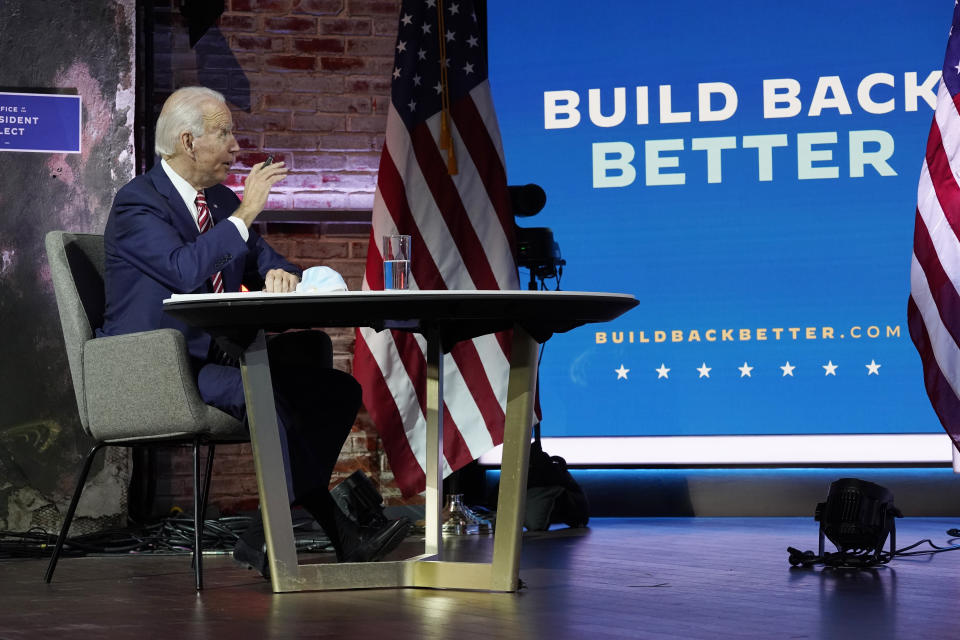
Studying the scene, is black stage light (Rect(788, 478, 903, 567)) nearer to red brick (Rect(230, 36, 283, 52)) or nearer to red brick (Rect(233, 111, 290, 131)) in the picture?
red brick (Rect(233, 111, 290, 131))

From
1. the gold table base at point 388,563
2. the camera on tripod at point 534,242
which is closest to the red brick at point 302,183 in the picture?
the camera on tripod at point 534,242

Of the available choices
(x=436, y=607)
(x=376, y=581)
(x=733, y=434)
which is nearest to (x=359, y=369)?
(x=733, y=434)

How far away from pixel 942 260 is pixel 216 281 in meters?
2.38

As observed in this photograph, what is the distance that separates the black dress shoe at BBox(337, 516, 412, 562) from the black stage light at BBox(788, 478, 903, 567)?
0.98 meters

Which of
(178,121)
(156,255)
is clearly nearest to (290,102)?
(178,121)

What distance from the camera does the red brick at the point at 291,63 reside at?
4758mm

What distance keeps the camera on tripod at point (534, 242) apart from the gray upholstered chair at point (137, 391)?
1.73 metres

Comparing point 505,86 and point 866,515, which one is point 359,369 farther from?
point 866,515

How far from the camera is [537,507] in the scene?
414 centimetres

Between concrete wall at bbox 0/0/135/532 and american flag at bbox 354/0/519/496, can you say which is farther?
american flag at bbox 354/0/519/496

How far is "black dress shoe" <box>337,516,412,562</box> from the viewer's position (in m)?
2.74

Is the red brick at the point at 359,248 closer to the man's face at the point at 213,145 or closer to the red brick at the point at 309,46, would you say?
the red brick at the point at 309,46

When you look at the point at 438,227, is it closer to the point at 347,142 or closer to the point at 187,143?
the point at 347,142

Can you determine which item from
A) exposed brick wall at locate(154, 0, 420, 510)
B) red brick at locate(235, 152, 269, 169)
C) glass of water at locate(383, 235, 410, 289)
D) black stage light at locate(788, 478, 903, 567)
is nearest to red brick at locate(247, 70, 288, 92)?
exposed brick wall at locate(154, 0, 420, 510)
